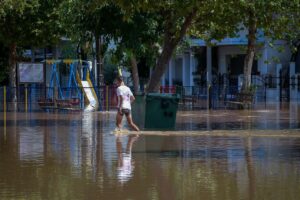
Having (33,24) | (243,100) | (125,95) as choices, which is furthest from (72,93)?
(125,95)

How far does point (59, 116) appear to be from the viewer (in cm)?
2739

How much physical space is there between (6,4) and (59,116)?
557 centimetres

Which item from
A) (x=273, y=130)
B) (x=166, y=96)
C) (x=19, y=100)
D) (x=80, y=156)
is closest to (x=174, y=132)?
(x=166, y=96)

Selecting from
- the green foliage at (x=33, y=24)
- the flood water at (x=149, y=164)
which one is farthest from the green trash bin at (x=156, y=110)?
the green foliage at (x=33, y=24)

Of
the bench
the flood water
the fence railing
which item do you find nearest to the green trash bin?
the flood water

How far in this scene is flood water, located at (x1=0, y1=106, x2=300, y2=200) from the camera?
32.2ft

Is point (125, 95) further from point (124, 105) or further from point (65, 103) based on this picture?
point (65, 103)

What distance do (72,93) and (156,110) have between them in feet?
44.5

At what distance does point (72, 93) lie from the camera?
32906 millimetres

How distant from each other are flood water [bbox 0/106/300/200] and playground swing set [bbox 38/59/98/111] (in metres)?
9.48

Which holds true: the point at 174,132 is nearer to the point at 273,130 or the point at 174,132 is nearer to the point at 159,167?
the point at 273,130

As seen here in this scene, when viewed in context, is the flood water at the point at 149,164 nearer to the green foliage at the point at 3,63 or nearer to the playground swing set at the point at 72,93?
the playground swing set at the point at 72,93

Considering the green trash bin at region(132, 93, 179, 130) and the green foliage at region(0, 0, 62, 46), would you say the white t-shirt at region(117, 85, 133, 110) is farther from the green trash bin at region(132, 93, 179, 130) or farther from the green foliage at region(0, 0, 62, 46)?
the green foliage at region(0, 0, 62, 46)

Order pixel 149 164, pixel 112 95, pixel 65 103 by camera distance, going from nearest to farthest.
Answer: pixel 149 164, pixel 65 103, pixel 112 95
